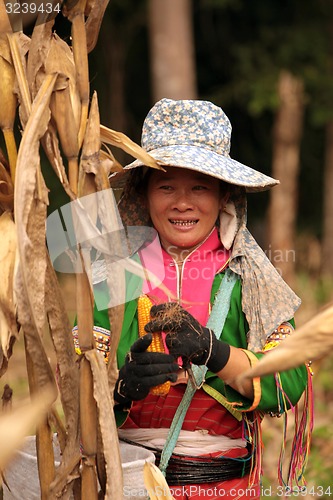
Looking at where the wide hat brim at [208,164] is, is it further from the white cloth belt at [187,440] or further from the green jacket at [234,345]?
the white cloth belt at [187,440]

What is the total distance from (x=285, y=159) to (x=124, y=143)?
19.2ft

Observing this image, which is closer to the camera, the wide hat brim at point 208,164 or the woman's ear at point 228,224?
the wide hat brim at point 208,164

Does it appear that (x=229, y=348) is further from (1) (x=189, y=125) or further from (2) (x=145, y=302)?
(1) (x=189, y=125)

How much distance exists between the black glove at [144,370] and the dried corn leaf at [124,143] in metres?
0.34

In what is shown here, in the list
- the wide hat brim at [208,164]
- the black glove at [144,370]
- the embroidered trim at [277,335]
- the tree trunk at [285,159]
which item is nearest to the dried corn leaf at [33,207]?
the black glove at [144,370]

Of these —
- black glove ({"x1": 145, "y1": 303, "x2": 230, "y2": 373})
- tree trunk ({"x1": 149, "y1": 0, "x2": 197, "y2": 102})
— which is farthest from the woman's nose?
tree trunk ({"x1": 149, "y1": 0, "x2": 197, "y2": 102})

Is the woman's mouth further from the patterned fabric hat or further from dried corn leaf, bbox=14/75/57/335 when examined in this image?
dried corn leaf, bbox=14/75/57/335

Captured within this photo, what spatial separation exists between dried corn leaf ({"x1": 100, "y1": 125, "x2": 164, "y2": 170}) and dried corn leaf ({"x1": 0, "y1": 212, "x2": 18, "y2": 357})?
8.7 inches

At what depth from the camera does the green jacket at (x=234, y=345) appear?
5.75ft

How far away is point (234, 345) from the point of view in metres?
1.86

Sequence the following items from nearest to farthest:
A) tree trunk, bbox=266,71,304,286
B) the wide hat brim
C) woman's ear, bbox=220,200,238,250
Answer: the wide hat brim → woman's ear, bbox=220,200,238,250 → tree trunk, bbox=266,71,304,286

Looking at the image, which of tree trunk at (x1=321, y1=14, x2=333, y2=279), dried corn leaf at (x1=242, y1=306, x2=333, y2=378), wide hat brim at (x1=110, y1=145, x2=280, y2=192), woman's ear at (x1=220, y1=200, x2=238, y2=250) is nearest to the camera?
dried corn leaf at (x1=242, y1=306, x2=333, y2=378)

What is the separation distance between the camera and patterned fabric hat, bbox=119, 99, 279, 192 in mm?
1871

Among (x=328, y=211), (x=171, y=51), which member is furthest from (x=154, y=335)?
(x=328, y=211)
